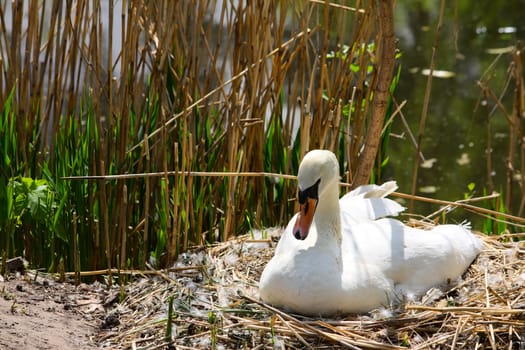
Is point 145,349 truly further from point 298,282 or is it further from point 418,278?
point 418,278

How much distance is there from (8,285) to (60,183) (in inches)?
25.5

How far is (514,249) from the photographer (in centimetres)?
423

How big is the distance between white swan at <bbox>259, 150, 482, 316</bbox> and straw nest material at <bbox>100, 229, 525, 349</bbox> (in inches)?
2.6

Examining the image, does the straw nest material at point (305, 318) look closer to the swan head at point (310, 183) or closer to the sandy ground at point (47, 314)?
the sandy ground at point (47, 314)

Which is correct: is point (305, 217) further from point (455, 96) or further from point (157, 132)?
point (455, 96)

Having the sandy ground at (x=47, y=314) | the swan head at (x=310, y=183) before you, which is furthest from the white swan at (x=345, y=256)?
the sandy ground at (x=47, y=314)

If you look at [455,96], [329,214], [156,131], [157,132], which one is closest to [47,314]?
[156,131]

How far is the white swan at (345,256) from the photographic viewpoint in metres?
3.60

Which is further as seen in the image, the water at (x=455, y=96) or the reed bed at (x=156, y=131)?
the water at (x=455, y=96)

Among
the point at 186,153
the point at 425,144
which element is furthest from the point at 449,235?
the point at 425,144

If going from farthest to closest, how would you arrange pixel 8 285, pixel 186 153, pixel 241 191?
1. pixel 241 191
2. pixel 186 153
3. pixel 8 285

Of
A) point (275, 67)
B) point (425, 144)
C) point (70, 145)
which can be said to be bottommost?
point (425, 144)

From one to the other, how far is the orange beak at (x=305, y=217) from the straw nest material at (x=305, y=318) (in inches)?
13.2

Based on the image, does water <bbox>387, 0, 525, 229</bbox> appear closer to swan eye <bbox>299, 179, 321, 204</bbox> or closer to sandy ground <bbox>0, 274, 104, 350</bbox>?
swan eye <bbox>299, 179, 321, 204</bbox>
